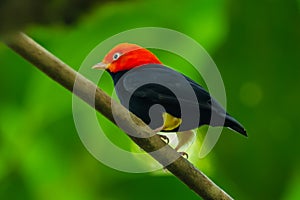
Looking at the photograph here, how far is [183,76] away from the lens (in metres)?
1.51

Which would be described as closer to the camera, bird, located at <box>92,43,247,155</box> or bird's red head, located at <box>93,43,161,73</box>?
bird, located at <box>92,43,247,155</box>

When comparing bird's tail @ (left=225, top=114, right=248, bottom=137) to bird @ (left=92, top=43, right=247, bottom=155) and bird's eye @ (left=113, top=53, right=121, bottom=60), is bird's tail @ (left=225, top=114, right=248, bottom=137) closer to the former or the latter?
bird @ (left=92, top=43, right=247, bottom=155)

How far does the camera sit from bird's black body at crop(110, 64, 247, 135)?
145 centimetres

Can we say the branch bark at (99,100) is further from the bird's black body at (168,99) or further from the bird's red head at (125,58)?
the bird's red head at (125,58)

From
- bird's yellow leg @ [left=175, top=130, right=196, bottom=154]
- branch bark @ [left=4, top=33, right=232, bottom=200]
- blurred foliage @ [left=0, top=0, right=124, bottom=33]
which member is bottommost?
bird's yellow leg @ [left=175, top=130, right=196, bottom=154]

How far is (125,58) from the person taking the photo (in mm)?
1738

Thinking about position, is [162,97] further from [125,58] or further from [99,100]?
[99,100]

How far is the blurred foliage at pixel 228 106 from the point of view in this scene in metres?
1.52

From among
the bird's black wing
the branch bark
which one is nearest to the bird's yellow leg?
the bird's black wing

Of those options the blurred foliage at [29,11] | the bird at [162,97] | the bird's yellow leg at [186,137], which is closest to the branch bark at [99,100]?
the blurred foliage at [29,11]

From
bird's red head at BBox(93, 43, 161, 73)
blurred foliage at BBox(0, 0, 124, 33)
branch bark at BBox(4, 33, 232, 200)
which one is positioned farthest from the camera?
bird's red head at BBox(93, 43, 161, 73)

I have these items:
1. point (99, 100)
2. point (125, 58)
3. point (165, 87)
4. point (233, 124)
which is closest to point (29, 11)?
point (99, 100)

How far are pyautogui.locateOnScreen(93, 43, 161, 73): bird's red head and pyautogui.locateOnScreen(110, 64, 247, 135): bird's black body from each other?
2 cm

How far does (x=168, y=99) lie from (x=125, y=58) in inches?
11.0
